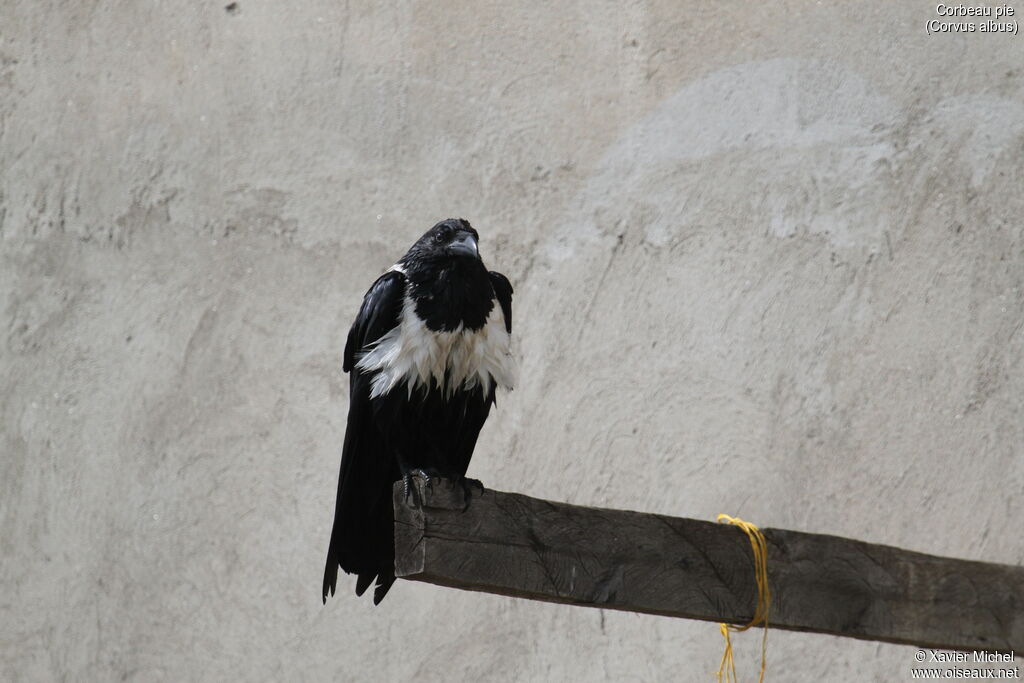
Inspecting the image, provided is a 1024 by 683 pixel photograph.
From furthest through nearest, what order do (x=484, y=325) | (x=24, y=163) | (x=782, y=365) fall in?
(x=24, y=163) < (x=782, y=365) < (x=484, y=325)

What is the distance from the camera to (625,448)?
11.0 feet

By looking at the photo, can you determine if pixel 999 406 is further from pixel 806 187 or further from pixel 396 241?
pixel 396 241

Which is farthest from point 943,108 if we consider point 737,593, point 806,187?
point 737,593

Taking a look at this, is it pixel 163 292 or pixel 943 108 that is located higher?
pixel 943 108

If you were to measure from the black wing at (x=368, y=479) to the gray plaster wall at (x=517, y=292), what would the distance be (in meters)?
0.89

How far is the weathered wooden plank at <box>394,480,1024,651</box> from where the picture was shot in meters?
1.80

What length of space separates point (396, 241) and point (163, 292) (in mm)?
733

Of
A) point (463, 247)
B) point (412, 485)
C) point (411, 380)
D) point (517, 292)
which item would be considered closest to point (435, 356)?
point (411, 380)

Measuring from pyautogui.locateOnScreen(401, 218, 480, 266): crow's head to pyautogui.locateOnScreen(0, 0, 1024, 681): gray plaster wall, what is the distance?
0.95 m

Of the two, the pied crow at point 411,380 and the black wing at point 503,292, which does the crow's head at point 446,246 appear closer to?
the pied crow at point 411,380

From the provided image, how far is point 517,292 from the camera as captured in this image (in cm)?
355

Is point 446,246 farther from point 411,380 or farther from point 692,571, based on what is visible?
point 692,571

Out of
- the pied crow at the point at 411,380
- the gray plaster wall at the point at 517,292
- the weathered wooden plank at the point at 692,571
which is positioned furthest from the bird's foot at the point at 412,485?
the gray plaster wall at the point at 517,292

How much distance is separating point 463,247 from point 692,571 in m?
0.90
